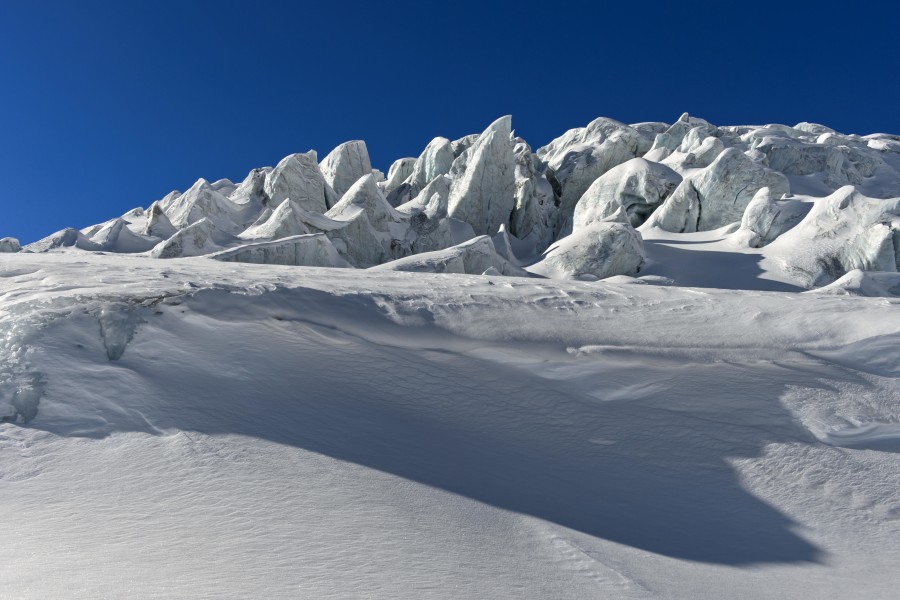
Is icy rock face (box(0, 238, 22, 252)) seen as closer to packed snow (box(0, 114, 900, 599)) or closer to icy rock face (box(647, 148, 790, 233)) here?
packed snow (box(0, 114, 900, 599))

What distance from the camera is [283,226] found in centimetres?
1975

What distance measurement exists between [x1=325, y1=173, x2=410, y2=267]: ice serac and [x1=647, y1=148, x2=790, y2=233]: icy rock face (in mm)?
9192

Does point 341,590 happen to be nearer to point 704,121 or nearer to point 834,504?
point 834,504

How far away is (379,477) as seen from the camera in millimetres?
3846

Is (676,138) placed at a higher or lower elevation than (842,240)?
higher

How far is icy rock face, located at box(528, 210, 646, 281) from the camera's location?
18.6m

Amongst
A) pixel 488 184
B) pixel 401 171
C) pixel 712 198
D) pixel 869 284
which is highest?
pixel 401 171

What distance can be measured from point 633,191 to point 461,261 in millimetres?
11805

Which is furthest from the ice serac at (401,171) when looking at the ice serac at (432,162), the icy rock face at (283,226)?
the icy rock face at (283,226)

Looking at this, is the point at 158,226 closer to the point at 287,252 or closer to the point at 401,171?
the point at 287,252

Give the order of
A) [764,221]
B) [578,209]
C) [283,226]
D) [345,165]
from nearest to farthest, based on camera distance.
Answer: [283,226]
[764,221]
[578,209]
[345,165]

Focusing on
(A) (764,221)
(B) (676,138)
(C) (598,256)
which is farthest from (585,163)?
(C) (598,256)

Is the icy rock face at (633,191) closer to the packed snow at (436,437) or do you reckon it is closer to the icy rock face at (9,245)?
the packed snow at (436,437)

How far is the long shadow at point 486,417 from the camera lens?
398cm
